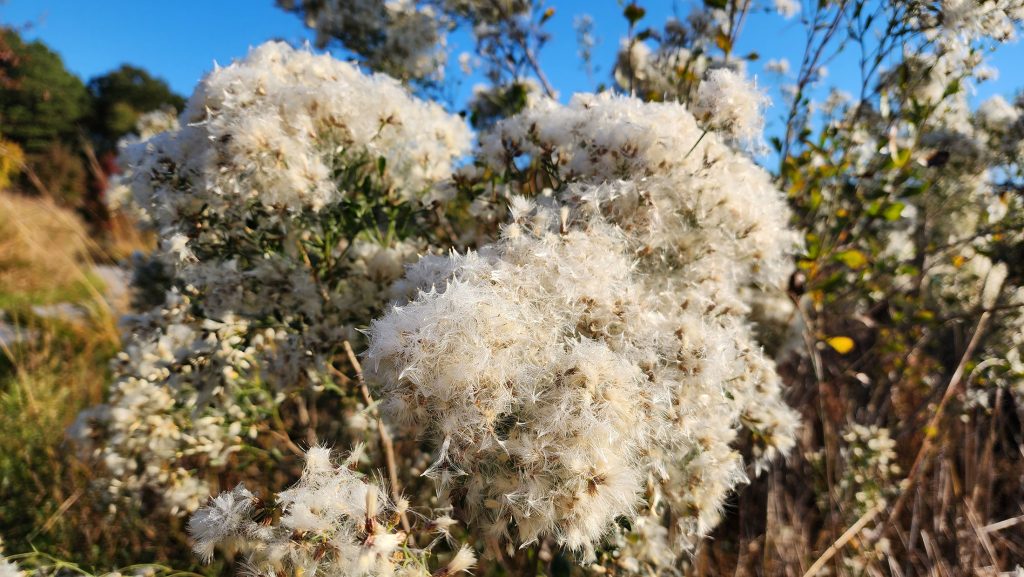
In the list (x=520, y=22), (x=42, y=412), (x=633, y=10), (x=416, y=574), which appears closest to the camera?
(x=416, y=574)

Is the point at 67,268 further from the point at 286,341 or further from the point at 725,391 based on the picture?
the point at 725,391

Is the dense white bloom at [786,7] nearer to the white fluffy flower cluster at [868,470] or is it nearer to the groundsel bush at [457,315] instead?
A: the groundsel bush at [457,315]

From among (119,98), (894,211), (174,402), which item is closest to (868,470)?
(894,211)

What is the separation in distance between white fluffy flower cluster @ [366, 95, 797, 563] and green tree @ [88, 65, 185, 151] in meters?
35.5

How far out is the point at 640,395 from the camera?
4.02ft

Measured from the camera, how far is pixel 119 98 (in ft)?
106

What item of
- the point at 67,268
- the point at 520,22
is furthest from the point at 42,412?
the point at 67,268

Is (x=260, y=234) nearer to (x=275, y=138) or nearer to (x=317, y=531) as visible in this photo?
(x=275, y=138)

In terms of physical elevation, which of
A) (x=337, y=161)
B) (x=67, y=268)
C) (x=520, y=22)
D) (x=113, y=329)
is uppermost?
(x=520, y=22)

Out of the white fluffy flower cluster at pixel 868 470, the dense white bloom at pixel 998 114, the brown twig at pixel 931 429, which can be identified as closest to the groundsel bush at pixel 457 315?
the white fluffy flower cluster at pixel 868 470

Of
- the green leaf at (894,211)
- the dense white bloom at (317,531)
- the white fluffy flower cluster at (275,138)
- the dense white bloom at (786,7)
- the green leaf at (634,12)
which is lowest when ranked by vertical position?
the dense white bloom at (317,531)

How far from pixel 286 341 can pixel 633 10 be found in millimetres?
2289

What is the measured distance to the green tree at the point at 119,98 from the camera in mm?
29719

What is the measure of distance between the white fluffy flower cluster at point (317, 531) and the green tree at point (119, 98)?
117 feet
